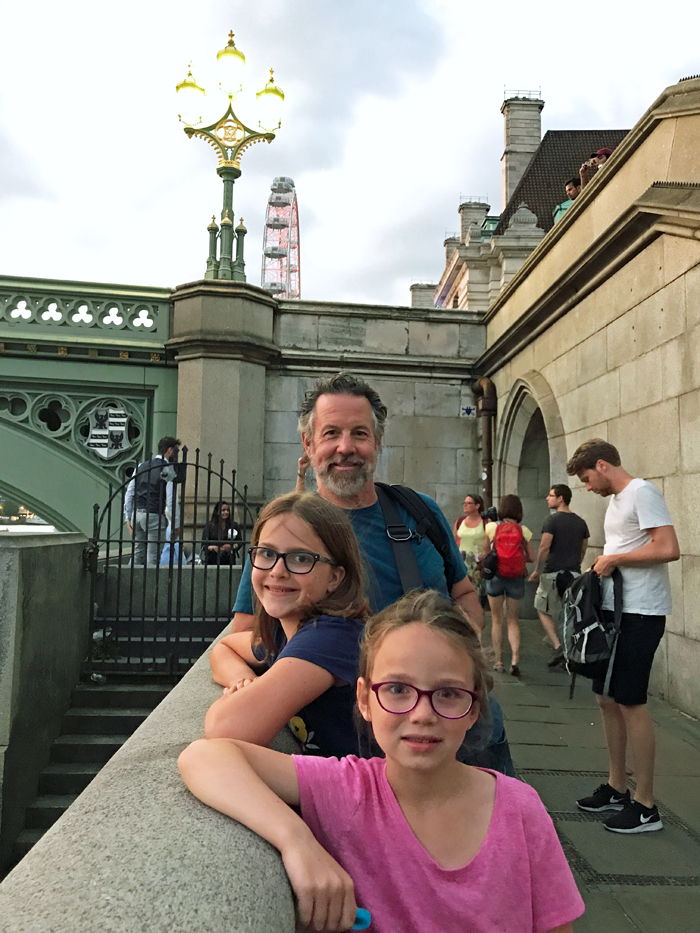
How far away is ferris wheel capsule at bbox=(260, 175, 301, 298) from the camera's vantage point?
41.7m

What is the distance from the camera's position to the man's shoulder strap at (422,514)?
2.16m

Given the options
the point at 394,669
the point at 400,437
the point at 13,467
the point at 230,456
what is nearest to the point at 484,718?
the point at 394,669

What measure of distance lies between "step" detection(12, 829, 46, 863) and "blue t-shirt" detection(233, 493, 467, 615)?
2.82 meters

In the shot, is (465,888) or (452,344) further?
(452,344)

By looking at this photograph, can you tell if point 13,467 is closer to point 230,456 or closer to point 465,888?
point 230,456

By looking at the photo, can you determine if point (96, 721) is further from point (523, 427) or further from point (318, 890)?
point (523, 427)

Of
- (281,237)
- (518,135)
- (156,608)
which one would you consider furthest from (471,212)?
(156,608)

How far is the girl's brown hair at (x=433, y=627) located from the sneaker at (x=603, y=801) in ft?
7.93

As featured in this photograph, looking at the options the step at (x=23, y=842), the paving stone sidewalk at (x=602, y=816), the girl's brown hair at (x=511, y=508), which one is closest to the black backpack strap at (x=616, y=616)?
the paving stone sidewalk at (x=602, y=816)

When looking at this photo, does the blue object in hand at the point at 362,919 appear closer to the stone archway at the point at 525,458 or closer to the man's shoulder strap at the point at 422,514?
the man's shoulder strap at the point at 422,514

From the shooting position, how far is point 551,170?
22.0 m

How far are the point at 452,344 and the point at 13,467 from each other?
652 cm

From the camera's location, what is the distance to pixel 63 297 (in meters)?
10.3

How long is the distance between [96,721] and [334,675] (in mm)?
3928
